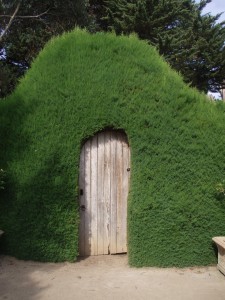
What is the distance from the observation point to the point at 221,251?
5488 millimetres

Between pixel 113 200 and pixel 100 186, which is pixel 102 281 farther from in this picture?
pixel 100 186

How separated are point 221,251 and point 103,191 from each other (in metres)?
2.19

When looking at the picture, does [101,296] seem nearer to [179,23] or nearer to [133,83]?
[133,83]

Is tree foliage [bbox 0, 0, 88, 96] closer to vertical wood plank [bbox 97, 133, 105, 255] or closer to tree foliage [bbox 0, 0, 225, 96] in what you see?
tree foliage [bbox 0, 0, 225, 96]

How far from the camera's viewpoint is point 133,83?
19.5ft

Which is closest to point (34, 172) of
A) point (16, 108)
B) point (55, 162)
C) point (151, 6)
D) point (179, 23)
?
point (55, 162)

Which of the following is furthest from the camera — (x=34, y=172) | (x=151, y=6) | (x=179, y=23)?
(x=179, y=23)

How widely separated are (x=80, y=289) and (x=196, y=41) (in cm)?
1365

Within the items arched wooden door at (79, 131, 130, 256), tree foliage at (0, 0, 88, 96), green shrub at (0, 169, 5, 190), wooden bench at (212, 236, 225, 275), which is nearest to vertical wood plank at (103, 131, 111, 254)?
arched wooden door at (79, 131, 130, 256)

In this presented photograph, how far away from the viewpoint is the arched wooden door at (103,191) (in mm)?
6043

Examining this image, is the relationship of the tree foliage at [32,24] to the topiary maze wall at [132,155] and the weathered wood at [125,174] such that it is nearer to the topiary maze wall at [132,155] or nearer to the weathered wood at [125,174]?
the topiary maze wall at [132,155]

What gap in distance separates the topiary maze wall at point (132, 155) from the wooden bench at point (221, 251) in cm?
22

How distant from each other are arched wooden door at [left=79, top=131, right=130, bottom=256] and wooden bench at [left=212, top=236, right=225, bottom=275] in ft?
5.26

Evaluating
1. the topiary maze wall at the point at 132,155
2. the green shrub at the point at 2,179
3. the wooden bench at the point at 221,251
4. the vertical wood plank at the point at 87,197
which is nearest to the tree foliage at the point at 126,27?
the topiary maze wall at the point at 132,155
